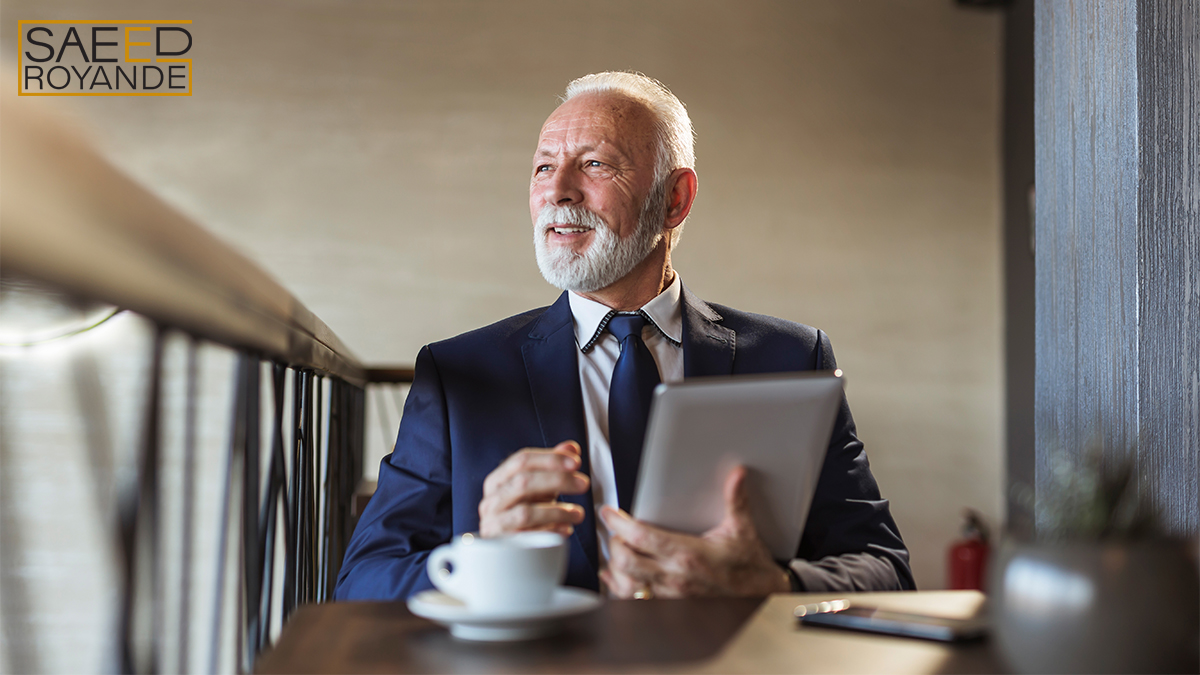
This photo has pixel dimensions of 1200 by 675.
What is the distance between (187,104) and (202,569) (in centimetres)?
198

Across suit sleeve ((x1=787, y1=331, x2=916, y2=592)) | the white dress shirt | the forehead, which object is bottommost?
suit sleeve ((x1=787, y1=331, x2=916, y2=592))

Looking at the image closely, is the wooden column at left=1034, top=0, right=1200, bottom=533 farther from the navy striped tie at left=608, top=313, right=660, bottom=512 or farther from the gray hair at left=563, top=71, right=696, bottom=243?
the gray hair at left=563, top=71, right=696, bottom=243

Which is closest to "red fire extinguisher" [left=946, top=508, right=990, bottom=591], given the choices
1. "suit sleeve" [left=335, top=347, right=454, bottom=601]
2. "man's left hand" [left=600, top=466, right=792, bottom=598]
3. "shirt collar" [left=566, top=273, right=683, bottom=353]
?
"shirt collar" [left=566, top=273, right=683, bottom=353]

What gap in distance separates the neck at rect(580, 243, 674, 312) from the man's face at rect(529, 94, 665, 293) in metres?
0.03

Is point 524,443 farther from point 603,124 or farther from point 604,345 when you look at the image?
point 603,124

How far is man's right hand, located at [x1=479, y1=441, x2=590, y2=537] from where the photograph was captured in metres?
0.95

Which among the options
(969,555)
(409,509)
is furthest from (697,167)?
(409,509)

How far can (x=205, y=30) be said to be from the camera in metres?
4.00

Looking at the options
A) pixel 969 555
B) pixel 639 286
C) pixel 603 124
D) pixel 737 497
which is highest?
pixel 603 124

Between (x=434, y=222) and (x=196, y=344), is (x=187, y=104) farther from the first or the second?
(x=196, y=344)

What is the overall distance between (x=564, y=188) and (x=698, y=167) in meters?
2.74

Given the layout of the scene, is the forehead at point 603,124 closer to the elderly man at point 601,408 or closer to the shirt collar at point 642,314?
the elderly man at point 601,408

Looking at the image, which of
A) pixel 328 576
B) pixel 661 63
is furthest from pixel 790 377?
pixel 661 63

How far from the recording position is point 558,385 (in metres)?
1.40
